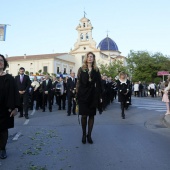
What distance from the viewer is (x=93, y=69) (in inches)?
248

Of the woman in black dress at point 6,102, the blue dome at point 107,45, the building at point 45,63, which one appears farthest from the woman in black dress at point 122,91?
the blue dome at point 107,45

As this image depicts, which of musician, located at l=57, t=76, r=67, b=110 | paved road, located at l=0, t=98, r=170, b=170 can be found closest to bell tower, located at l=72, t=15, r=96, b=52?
musician, located at l=57, t=76, r=67, b=110

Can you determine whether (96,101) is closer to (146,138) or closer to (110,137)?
(110,137)

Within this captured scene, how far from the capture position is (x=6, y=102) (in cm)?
481

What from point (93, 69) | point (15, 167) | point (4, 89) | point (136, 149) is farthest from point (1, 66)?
point (136, 149)

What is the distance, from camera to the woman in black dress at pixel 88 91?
6.13m

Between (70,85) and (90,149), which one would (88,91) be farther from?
(70,85)

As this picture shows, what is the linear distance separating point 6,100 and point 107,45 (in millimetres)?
108783

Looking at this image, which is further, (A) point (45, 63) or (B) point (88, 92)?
(A) point (45, 63)

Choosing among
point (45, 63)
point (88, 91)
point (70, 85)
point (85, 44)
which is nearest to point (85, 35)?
point (85, 44)

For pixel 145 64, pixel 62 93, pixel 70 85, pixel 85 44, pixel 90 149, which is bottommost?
pixel 90 149

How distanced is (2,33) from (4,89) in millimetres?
13734

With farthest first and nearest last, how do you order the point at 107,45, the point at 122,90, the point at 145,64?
the point at 107,45 → the point at 145,64 → the point at 122,90

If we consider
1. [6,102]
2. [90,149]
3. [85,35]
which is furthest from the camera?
[85,35]
